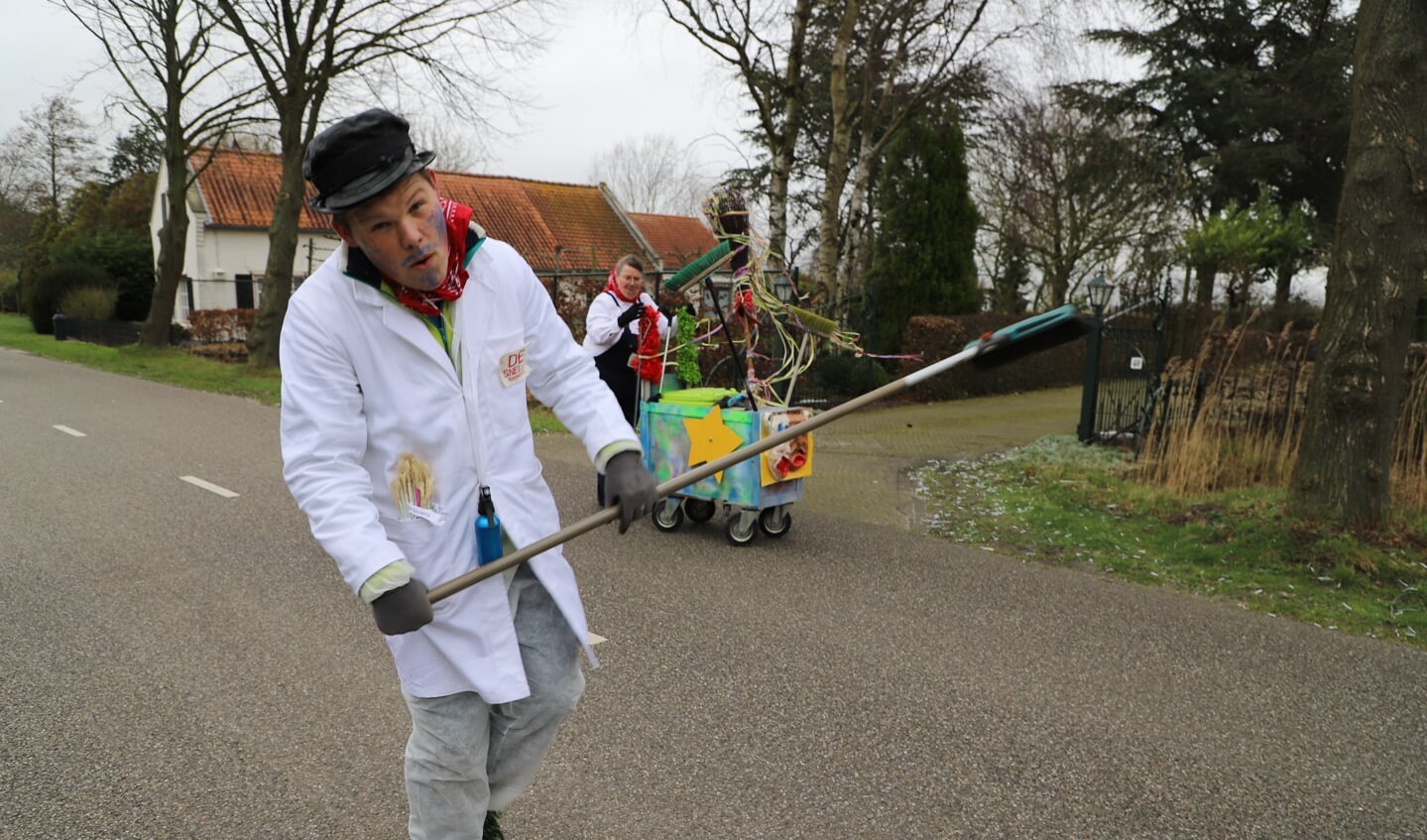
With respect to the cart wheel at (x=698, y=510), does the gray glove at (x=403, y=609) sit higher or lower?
higher

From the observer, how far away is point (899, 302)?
19203 mm

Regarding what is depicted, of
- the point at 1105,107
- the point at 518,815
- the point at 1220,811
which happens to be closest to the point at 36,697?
the point at 518,815

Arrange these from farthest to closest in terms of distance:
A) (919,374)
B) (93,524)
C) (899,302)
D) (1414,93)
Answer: (899,302)
(93,524)
(1414,93)
(919,374)

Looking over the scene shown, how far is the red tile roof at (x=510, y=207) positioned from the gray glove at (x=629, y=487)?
2899 centimetres

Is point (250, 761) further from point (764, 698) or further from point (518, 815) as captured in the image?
point (764, 698)

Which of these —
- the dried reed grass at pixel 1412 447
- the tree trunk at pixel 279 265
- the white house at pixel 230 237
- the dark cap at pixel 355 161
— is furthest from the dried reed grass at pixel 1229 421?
the white house at pixel 230 237

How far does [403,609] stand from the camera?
2.07m

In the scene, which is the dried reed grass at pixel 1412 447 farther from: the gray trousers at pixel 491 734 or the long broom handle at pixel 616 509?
the gray trousers at pixel 491 734

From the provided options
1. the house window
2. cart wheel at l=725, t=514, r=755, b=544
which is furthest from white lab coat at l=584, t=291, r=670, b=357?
the house window

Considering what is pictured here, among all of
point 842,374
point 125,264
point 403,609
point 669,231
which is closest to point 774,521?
point 403,609

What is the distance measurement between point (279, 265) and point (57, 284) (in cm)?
1977

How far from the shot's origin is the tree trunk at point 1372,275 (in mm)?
6254

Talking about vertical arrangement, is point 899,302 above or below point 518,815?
above

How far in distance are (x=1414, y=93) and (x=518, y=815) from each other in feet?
21.8
